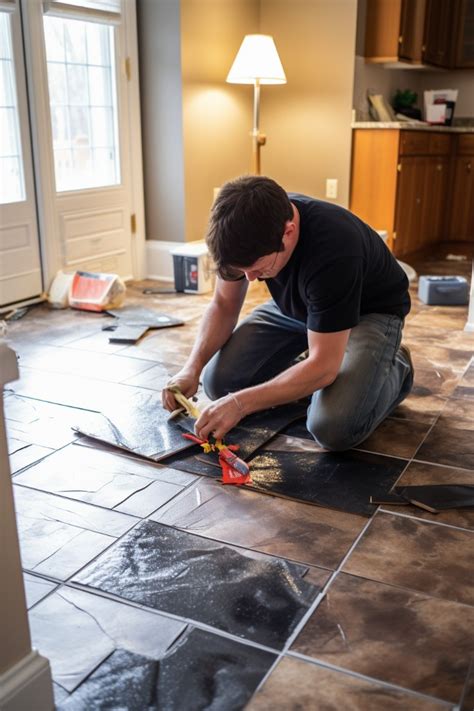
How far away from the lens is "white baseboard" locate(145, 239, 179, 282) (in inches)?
185

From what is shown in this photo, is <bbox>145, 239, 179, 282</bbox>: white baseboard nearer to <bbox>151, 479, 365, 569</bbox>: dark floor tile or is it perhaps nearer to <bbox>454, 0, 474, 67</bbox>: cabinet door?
<bbox>151, 479, 365, 569</bbox>: dark floor tile

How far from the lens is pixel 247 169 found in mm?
5129

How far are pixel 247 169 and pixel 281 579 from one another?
157 inches

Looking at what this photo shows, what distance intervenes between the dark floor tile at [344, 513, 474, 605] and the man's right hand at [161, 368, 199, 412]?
71 cm

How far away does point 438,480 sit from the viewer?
6.63 ft

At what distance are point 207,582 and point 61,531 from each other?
1.39ft

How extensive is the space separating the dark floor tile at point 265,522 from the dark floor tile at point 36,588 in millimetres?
341

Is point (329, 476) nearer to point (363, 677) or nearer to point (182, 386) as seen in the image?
point (182, 386)

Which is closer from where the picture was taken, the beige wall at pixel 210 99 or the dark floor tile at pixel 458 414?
the dark floor tile at pixel 458 414

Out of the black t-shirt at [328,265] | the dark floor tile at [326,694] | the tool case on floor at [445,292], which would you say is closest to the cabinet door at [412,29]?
the tool case on floor at [445,292]

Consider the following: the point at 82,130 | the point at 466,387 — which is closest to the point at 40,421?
the point at 466,387

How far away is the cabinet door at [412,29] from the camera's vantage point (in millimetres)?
4871

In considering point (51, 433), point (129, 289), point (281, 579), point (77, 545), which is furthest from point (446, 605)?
point (129, 289)

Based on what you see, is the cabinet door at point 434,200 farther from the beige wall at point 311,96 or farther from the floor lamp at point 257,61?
the floor lamp at point 257,61
